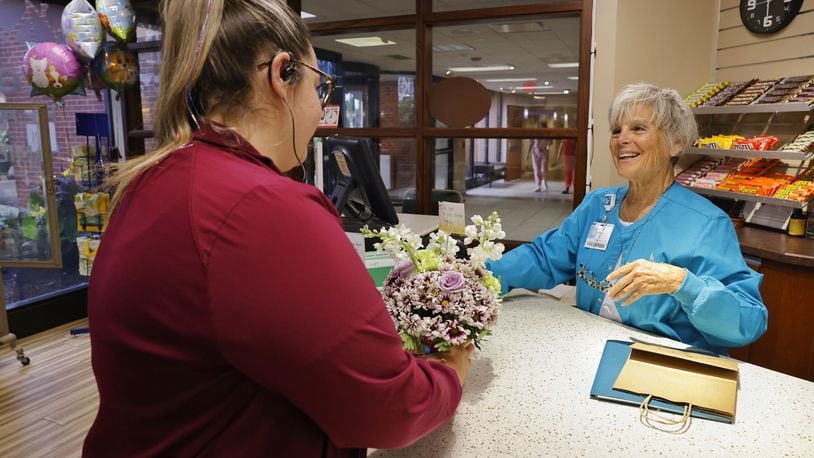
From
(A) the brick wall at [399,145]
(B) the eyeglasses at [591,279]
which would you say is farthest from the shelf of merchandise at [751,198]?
(A) the brick wall at [399,145]

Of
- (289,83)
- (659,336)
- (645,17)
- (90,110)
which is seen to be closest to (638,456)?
(659,336)

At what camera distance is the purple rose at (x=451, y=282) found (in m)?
1.14

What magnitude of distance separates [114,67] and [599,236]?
366 centimetres

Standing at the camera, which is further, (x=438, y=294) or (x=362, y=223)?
(x=362, y=223)

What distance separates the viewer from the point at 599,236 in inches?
79.7

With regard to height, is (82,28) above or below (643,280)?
above

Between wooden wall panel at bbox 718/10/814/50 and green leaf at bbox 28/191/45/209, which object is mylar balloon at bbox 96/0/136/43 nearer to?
green leaf at bbox 28/191/45/209

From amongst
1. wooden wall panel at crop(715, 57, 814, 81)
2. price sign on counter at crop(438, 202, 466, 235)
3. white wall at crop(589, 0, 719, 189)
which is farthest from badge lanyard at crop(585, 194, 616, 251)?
wooden wall panel at crop(715, 57, 814, 81)

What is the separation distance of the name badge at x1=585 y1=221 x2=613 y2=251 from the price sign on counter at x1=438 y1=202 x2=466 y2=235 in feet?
1.94

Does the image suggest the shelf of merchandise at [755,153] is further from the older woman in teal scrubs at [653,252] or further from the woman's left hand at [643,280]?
the woman's left hand at [643,280]

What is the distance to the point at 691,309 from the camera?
1542 millimetres

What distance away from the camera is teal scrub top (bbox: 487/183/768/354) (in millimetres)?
1557

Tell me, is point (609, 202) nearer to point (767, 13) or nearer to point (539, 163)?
point (767, 13)

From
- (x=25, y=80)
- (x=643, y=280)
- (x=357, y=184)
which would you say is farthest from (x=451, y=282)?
(x=25, y=80)
